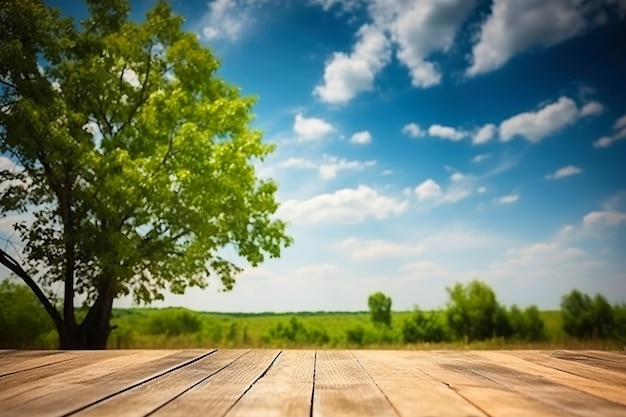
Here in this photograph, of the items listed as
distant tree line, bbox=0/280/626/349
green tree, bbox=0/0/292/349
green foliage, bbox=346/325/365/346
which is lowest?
green foliage, bbox=346/325/365/346

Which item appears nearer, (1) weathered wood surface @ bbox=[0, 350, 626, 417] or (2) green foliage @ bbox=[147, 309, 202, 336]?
(1) weathered wood surface @ bbox=[0, 350, 626, 417]

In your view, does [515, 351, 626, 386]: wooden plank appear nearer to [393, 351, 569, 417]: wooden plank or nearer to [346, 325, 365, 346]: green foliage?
[393, 351, 569, 417]: wooden plank

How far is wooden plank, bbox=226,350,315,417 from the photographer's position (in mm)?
1701

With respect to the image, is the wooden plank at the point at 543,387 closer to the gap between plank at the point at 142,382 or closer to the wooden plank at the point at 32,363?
the gap between plank at the point at 142,382

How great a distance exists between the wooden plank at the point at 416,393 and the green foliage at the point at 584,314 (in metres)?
29.1

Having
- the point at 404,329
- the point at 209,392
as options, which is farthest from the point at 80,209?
the point at 404,329

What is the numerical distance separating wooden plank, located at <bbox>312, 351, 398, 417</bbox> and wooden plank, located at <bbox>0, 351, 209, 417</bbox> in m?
0.97

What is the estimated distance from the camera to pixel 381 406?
1795 millimetres

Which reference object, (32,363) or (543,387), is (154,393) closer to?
(32,363)

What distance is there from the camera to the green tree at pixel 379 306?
49406 mm

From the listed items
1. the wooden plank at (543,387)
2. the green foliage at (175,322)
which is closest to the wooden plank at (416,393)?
the wooden plank at (543,387)

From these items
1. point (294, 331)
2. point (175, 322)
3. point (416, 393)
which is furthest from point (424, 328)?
point (416, 393)

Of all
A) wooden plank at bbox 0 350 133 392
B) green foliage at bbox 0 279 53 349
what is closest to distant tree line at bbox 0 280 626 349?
green foliage at bbox 0 279 53 349

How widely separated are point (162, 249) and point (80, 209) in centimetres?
225
